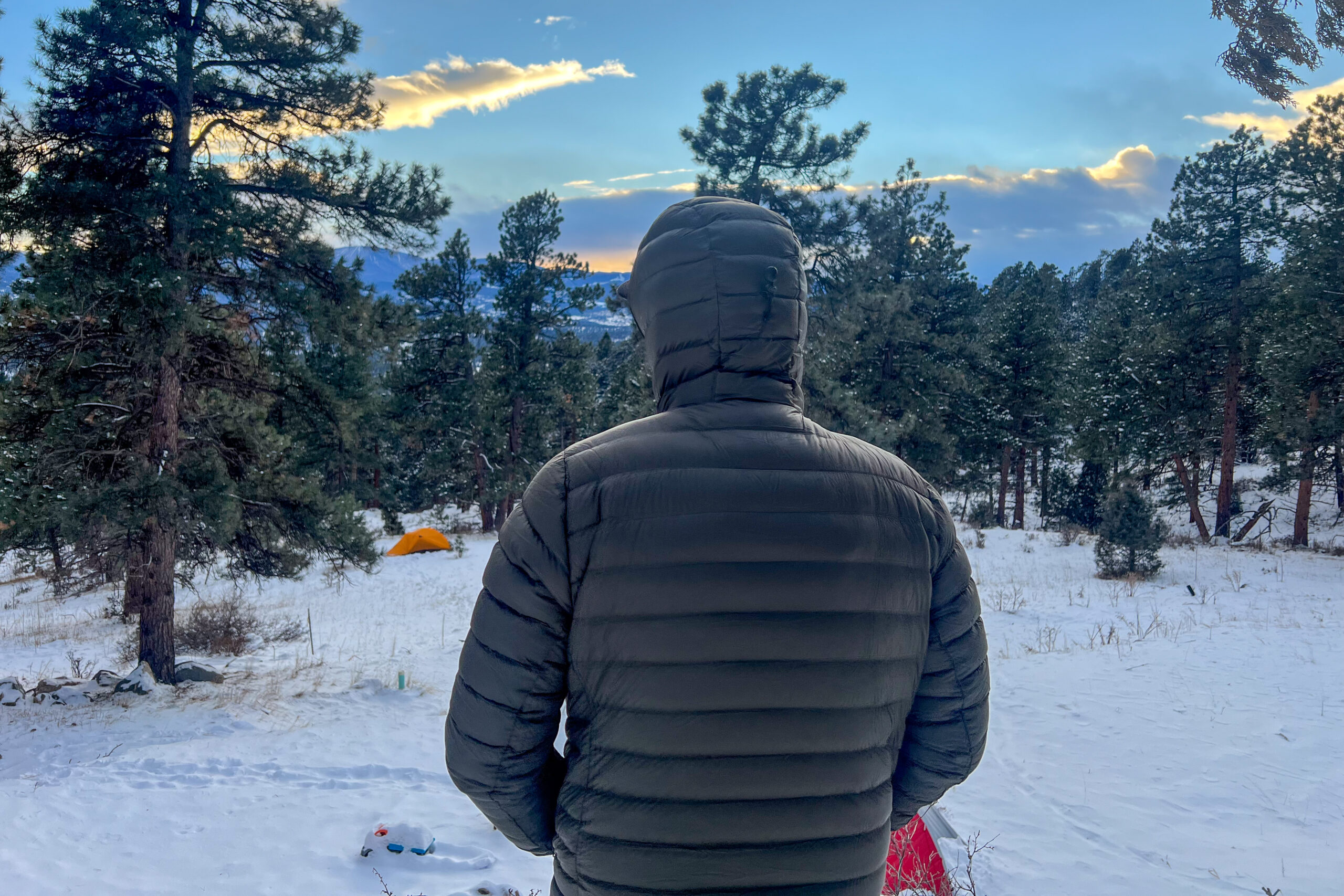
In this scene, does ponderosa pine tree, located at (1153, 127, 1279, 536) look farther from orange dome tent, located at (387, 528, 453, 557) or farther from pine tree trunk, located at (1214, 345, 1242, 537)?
orange dome tent, located at (387, 528, 453, 557)

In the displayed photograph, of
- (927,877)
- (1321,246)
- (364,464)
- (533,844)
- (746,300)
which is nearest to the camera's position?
(746,300)

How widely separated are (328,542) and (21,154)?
4.95 metres

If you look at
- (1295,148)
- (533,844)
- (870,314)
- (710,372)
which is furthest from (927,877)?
(1295,148)

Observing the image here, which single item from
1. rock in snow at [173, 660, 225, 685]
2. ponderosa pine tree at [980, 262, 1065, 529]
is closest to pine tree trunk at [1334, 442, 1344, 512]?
ponderosa pine tree at [980, 262, 1065, 529]

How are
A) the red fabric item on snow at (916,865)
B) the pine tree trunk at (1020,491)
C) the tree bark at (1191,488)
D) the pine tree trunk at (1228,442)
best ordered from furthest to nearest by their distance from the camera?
1. the pine tree trunk at (1020,491)
2. the tree bark at (1191,488)
3. the pine tree trunk at (1228,442)
4. the red fabric item on snow at (916,865)

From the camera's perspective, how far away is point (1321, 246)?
1576 cm

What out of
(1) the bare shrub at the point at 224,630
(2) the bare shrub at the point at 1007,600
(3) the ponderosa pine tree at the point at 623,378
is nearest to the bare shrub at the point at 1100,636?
(2) the bare shrub at the point at 1007,600

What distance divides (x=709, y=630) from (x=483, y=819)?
4662 millimetres

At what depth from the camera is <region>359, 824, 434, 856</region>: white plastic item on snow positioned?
4508 millimetres

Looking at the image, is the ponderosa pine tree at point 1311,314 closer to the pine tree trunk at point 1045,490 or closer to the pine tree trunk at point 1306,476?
the pine tree trunk at point 1306,476

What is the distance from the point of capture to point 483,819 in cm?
512

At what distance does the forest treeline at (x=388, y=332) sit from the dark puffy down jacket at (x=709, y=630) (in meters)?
0.93

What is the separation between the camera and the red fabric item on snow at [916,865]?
12.2 ft

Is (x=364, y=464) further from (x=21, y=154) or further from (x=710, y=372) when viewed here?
(x=710, y=372)
